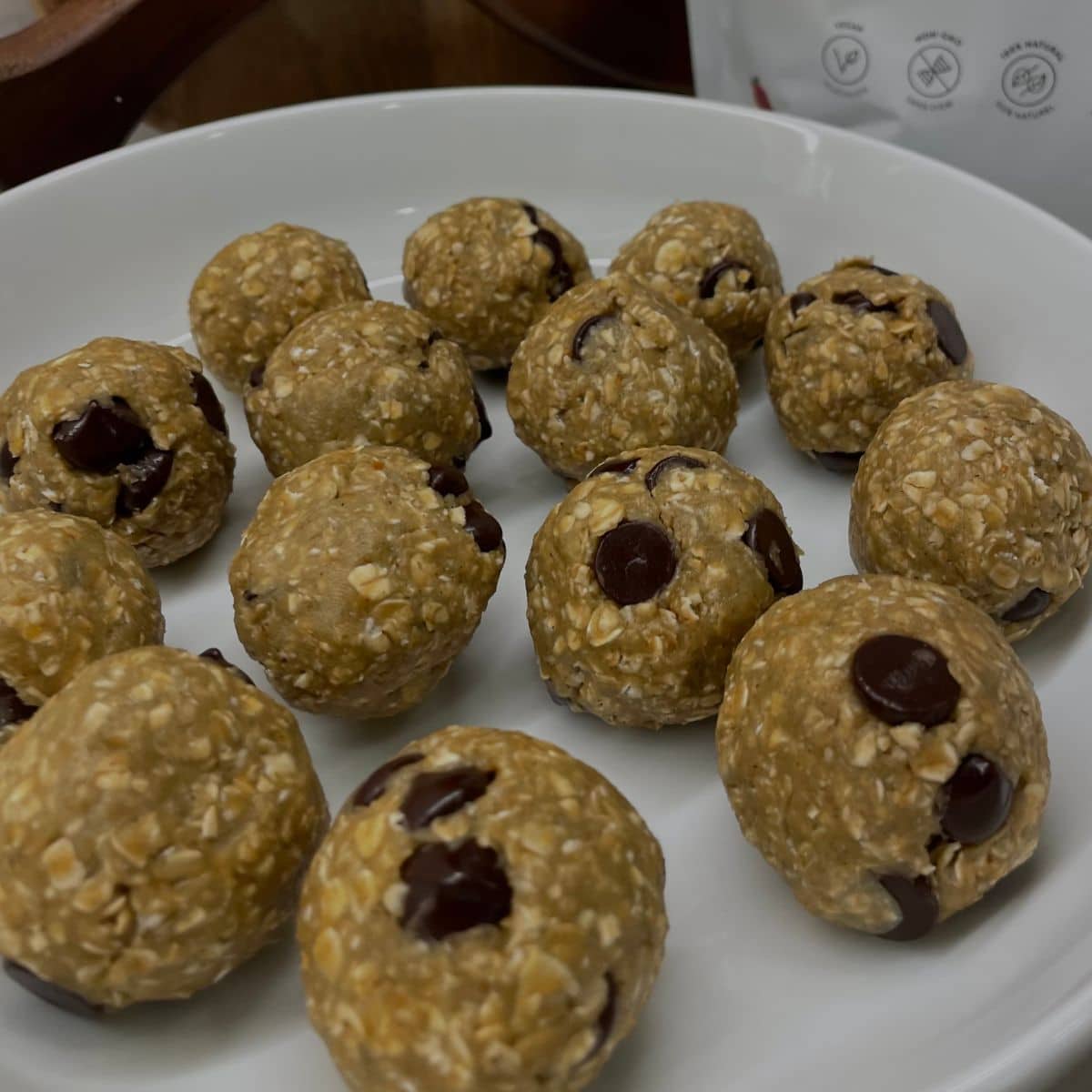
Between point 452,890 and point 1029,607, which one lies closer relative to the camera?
point 452,890

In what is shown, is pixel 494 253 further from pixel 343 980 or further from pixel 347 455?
pixel 343 980

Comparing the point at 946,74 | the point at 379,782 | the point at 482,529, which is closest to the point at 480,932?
the point at 379,782

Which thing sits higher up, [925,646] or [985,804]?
[925,646]

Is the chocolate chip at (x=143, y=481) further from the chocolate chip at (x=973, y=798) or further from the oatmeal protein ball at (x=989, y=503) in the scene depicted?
the chocolate chip at (x=973, y=798)

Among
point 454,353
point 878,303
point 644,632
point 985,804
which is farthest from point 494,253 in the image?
point 985,804

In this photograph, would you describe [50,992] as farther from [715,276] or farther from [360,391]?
[715,276]

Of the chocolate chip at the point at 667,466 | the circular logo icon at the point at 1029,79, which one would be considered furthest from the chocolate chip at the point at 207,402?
the circular logo icon at the point at 1029,79
